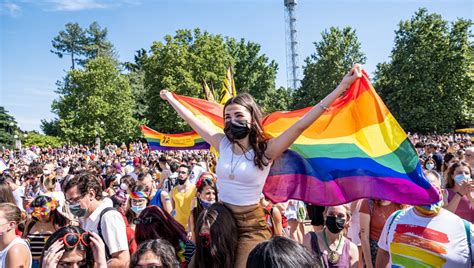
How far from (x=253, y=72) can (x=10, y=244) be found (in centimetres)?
5149

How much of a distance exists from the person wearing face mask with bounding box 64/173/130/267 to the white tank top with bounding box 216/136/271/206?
121 cm

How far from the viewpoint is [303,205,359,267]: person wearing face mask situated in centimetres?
392

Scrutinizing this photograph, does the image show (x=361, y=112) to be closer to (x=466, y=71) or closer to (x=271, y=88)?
(x=466, y=71)

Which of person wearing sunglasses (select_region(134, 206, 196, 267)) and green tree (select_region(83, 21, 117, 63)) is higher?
green tree (select_region(83, 21, 117, 63))

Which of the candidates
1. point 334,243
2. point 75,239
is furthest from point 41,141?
point 75,239

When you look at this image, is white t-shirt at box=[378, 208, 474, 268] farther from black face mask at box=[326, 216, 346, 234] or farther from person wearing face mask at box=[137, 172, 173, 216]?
person wearing face mask at box=[137, 172, 173, 216]

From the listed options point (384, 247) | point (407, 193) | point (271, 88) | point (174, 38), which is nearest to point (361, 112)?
point (407, 193)

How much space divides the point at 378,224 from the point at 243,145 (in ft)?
7.67

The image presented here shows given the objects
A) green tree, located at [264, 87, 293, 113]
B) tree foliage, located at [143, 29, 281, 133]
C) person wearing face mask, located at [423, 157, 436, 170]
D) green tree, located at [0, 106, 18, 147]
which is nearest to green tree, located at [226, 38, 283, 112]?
green tree, located at [264, 87, 293, 113]

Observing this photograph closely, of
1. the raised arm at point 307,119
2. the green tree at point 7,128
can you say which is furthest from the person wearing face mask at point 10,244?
the green tree at point 7,128

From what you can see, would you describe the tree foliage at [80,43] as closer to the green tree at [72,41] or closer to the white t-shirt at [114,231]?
the green tree at [72,41]

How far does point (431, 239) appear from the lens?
10.3 feet

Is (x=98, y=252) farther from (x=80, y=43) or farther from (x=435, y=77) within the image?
(x=80, y=43)

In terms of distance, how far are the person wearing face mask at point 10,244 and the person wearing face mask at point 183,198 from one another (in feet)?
9.86
